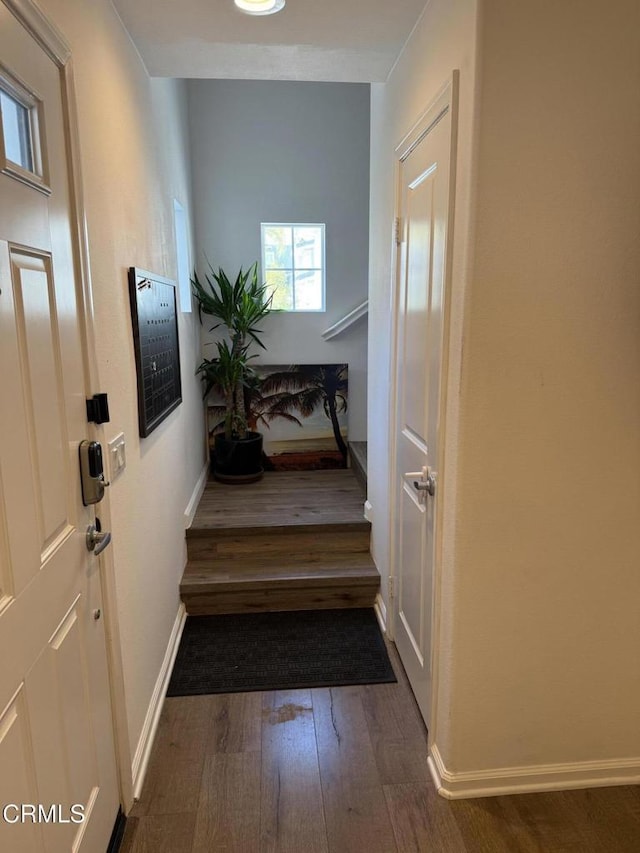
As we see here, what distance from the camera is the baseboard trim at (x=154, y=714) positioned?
1.79 meters

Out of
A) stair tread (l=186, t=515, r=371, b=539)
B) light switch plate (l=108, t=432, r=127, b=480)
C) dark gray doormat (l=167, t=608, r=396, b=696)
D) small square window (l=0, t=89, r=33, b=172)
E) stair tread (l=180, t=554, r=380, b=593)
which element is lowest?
dark gray doormat (l=167, t=608, r=396, b=696)

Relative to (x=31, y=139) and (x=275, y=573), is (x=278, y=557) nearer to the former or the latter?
(x=275, y=573)

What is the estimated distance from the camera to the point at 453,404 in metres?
1.61

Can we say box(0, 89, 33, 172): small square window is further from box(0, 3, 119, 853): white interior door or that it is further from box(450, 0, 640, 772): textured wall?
box(450, 0, 640, 772): textured wall

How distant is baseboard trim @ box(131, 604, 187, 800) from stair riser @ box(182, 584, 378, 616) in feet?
0.47

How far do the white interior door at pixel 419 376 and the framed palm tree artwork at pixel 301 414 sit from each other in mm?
1831

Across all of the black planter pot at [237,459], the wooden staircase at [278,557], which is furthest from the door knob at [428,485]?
the black planter pot at [237,459]

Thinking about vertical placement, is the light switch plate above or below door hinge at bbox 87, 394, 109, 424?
below

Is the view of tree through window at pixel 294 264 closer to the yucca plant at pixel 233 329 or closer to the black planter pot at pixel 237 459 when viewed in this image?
the yucca plant at pixel 233 329

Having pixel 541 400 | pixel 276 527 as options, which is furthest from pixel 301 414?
pixel 541 400

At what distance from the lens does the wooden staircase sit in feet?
9.23

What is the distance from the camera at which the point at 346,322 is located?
4137 mm

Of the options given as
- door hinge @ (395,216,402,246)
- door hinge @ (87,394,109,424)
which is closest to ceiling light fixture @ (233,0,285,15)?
door hinge @ (395,216,402,246)

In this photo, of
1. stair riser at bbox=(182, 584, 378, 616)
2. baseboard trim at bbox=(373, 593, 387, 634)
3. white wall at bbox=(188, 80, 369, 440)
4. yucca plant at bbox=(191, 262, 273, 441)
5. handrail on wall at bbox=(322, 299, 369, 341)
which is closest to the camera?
baseboard trim at bbox=(373, 593, 387, 634)
